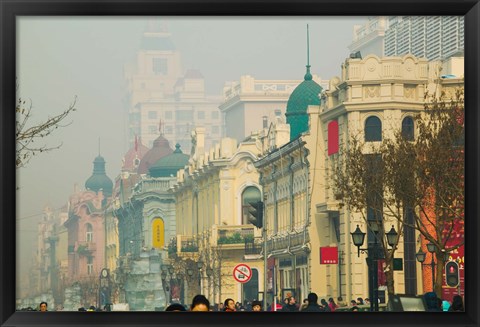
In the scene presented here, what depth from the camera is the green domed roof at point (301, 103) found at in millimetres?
63359

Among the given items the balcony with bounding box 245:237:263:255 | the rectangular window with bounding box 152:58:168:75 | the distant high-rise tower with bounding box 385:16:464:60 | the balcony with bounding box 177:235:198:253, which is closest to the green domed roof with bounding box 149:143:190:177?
the rectangular window with bounding box 152:58:168:75

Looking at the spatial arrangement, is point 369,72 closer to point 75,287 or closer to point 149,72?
point 75,287

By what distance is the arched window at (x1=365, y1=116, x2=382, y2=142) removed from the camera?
1944 inches

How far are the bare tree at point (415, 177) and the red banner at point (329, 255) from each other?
2352 mm

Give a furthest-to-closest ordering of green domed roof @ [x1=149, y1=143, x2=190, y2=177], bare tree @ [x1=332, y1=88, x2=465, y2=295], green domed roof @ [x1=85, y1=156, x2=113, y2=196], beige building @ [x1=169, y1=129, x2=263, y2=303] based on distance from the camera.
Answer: green domed roof @ [x1=85, y1=156, x2=113, y2=196]
green domed roof @ [x1=149, y1=143, x2=190, y2=177]
beige building @ [x1=169, y1=129, x2=263, y2=303]
bare tree @ [x1=332, y1=88, x2=465, y2=295]

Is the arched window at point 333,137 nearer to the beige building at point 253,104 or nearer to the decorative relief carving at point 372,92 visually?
the decorative relief carving at point 372,92

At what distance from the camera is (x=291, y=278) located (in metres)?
58.3

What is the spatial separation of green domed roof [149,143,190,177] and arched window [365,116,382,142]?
3502 centimetres

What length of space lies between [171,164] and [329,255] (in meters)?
37.6

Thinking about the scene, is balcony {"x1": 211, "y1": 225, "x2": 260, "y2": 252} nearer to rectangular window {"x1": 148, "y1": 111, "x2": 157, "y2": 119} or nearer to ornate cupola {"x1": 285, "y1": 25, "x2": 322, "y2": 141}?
ornate cupola {"x1": 285, "y1": 25, "x2": 322, "y2": 141}
